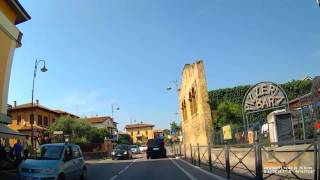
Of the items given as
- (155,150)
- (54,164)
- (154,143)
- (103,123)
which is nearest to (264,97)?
(54,164)

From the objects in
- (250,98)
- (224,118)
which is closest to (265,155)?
(250,98)

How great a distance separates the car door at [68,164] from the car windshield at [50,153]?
0.83 feet

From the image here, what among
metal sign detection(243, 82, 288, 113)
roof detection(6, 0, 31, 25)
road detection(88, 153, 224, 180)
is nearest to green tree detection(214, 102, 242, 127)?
road detection(88, 153, 224, 180)

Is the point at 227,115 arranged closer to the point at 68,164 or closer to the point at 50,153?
the point at 68,164

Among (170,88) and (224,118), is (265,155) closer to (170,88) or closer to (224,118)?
(224,118)

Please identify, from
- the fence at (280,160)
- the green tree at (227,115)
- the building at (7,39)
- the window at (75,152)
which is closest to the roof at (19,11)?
the building at (7,39)

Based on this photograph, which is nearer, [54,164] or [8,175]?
[54,164]

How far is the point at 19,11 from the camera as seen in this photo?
92.9 ft

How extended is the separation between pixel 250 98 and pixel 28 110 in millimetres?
58582

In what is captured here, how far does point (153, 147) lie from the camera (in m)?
50.0

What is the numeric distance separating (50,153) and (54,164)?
130cm

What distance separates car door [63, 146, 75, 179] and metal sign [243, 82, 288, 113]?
11.2 metres

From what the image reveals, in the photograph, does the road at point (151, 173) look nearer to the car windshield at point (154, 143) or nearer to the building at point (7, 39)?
the building at point (7, 39)

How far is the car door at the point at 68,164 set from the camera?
16594mm
